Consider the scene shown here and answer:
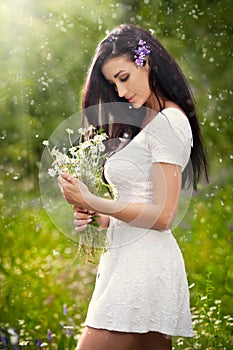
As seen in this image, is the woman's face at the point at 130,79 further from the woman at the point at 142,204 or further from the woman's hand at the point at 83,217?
the woman's hand at the point at 83,217

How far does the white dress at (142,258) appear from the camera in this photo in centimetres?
221

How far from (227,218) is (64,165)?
212cm

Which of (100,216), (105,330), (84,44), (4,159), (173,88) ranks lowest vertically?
(105,330)

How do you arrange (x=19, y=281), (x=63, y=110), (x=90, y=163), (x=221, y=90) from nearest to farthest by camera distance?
(x=90, y=163) → (x=19, y=281) → (x=221, y=90) → (x=63, y=110)

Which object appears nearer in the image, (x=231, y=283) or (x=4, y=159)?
(x=231, y=283)

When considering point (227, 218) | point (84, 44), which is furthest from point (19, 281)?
point (84, 44)

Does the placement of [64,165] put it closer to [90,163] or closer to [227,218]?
[90,163]

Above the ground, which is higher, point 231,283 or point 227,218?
point 227,218

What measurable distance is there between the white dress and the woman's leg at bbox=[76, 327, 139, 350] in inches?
0.9

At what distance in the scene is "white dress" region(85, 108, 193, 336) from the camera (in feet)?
→ 7.27

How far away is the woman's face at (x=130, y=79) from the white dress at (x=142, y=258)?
0.36 feet

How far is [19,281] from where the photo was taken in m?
4.23

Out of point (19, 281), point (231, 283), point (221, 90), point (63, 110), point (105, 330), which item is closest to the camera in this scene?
point (105, 330)

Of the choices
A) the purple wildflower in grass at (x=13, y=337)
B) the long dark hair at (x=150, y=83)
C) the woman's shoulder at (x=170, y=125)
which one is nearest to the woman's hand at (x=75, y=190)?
the woman's shoulder at (x=170, y=125)
